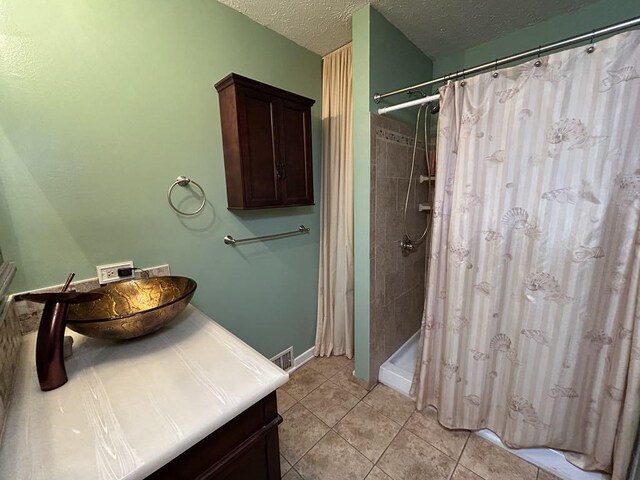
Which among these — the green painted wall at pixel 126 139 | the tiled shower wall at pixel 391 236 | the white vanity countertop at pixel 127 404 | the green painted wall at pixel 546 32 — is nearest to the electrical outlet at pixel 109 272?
the green painted wall at pixel 126 139

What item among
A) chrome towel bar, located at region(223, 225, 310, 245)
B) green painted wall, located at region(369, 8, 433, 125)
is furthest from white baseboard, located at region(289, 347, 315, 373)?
green painted wall, located at region(369, 8, 433, 125)

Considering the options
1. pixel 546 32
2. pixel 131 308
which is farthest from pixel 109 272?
pixel 546 32

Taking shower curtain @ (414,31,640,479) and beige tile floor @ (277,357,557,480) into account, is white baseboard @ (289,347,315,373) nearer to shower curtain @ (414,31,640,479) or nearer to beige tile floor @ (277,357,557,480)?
beige tile floor @ (277,357,557,480)

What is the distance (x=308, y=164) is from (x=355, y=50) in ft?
2.36

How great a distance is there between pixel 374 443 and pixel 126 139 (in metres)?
1.96

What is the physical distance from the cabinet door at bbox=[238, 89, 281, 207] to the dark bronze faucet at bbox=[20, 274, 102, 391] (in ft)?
2.77

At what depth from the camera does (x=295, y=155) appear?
160 cm

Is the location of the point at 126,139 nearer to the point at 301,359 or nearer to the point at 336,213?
the point at 336,213

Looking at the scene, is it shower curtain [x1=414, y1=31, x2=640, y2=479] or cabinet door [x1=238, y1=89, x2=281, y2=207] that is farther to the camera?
cabinet door [x1=238, y1=89, x2=281, y2=207]

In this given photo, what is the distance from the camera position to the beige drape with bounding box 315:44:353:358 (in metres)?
1.82

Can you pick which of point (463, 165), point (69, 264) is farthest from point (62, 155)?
point (463, 165)

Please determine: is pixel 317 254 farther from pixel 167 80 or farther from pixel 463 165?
pixel 167 80

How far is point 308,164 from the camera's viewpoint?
167 cm

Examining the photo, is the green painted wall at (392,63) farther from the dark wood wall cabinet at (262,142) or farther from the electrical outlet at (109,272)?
the electrical outlet at (109,272)
